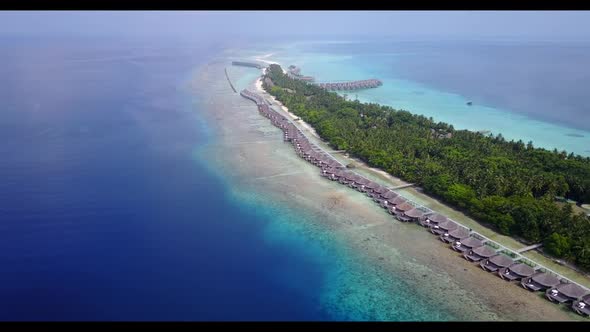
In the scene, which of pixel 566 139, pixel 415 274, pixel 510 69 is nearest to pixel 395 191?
pixel 415 274

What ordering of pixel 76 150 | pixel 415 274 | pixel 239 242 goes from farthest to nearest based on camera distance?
pixel 76 150 < pixel 239 242 < pixel 415 274

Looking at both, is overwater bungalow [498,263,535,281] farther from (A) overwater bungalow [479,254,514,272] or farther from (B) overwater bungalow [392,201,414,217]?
(B) overwater bungalow [392,201,414,217]

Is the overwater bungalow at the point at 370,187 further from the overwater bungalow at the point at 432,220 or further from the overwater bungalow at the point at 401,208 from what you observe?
the overwater bungalow at the point at 432,220

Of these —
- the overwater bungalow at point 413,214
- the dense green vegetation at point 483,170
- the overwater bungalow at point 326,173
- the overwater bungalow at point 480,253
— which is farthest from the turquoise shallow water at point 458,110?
the overwater bungalow at point 480,253

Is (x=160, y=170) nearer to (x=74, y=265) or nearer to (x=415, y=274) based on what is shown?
(x=74, y=265)

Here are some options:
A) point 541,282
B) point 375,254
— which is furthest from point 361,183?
point 541,282
